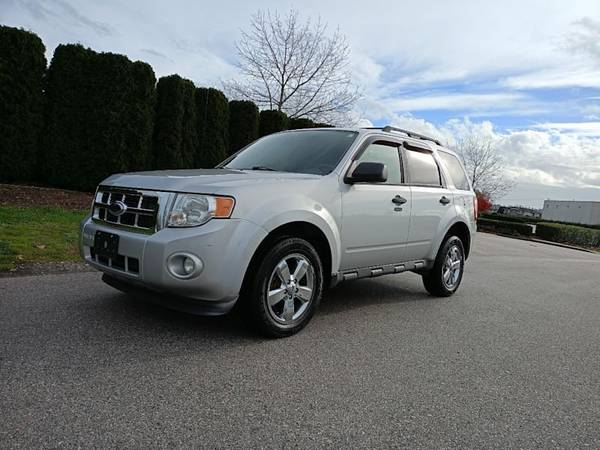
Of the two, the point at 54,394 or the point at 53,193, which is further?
the point at 53,193

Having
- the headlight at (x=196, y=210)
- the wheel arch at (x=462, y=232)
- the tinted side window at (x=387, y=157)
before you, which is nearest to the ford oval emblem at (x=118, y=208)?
the headlight at (x=196, y=210)

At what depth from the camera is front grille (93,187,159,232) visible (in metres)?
3.54

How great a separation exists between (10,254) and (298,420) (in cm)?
494

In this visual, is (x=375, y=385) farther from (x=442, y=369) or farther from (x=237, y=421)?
(x=237, y=421)

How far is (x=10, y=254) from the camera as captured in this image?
5902 millimetres

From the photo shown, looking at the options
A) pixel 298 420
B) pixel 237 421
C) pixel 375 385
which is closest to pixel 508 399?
pixel 375 385

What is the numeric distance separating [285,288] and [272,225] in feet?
1.82

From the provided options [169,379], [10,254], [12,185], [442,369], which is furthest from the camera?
[12,185]

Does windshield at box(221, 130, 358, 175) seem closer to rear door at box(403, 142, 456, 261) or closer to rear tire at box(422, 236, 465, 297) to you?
rear door at box(403, 142, 456, 261)

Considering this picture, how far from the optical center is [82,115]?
42.1 feet

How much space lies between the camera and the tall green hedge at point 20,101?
457 inches

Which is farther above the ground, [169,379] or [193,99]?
[193,99]

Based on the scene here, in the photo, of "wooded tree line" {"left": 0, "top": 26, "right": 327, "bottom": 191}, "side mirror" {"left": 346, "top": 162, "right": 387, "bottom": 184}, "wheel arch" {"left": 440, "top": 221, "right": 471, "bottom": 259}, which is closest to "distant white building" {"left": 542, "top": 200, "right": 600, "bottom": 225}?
"wooded tree line" {"left": 0, "top": 26, "right": 327, "bottom": 191}

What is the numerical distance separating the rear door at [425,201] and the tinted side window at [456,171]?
35 centimetres
